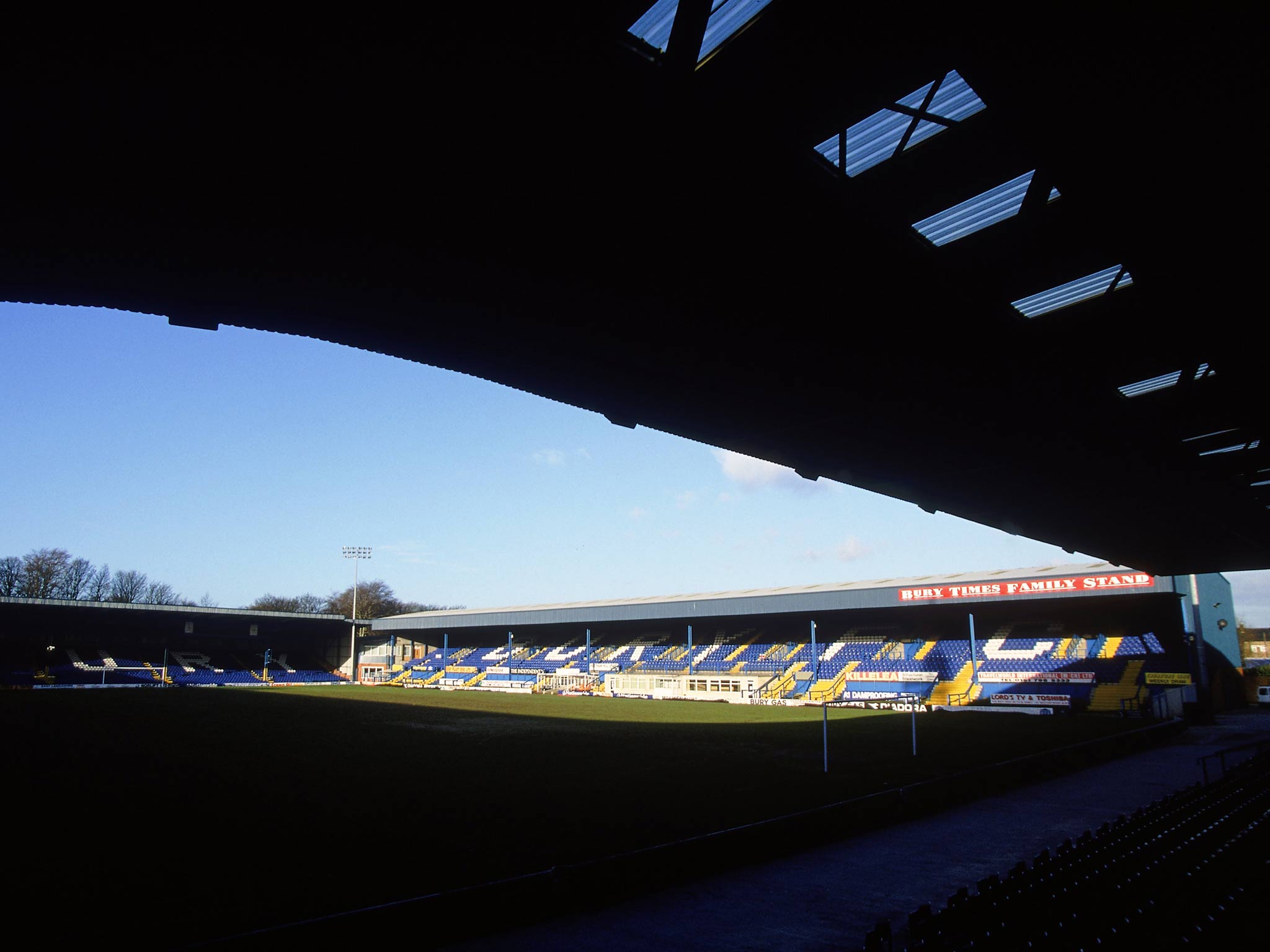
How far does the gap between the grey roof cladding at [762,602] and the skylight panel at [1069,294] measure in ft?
92.8

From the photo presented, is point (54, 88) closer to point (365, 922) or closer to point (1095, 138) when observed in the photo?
point (1095, 138)

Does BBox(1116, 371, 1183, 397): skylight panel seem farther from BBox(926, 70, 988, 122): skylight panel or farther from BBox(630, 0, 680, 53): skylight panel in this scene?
BBox(630, 0, 680, 53): skylight panel

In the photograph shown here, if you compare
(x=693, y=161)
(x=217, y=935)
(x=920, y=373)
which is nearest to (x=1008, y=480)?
(x=920, y=373)

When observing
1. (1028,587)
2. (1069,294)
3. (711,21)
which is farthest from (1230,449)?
(1028,587)

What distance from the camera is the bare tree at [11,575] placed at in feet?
289

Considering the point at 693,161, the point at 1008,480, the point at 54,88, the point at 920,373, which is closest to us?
the point at 54,88

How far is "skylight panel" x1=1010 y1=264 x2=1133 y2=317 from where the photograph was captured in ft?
22.1

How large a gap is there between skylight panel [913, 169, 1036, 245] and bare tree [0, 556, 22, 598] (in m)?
113

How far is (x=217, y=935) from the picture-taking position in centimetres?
715

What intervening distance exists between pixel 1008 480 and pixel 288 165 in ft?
41.2

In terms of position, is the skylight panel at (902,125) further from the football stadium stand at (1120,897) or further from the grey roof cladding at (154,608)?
the grey roof cladding at (154,608)

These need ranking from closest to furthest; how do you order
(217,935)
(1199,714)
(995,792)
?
(217,935)
(995,792)
(1199,714)

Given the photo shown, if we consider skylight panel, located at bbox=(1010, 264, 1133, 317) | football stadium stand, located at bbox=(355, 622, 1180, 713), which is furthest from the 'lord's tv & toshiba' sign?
skylight panel, located at bbox=(1010, 264, 1133, 317)

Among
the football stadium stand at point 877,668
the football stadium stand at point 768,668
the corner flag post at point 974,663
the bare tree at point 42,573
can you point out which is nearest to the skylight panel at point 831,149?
the football stadium stand at point 768,668
